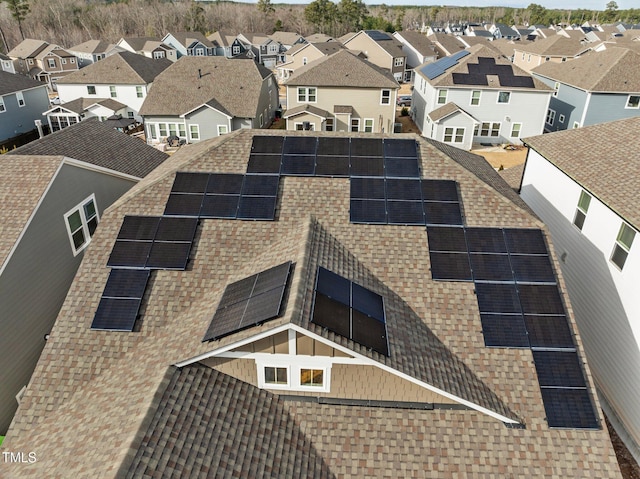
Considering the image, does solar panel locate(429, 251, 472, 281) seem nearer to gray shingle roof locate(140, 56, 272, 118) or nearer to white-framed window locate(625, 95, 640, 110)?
gray shingle roof locate(140, 56, 272, 118)

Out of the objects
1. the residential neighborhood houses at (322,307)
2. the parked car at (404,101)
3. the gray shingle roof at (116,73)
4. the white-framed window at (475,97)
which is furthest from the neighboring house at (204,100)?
the parked car at (404,101)

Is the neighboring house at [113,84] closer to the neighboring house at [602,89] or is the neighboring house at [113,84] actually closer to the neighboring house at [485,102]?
the neighboring house at [485,102]

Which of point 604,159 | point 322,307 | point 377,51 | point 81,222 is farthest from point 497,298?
point 377,51

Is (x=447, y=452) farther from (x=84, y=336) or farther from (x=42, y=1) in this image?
(x=42, y=1)

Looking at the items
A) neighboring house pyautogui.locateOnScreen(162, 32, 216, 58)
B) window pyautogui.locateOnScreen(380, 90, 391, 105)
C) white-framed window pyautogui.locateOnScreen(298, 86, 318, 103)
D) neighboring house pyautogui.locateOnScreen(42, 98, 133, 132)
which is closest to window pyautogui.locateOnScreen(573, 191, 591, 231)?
window pyautogui.locateOnScreen(380, 90, 391, 105)

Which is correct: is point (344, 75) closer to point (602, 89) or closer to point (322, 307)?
point (602, 89)

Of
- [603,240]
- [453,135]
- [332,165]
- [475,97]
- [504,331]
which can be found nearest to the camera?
[504,331]

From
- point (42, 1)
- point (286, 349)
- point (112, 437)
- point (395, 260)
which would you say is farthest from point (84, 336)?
point (42, 1)
